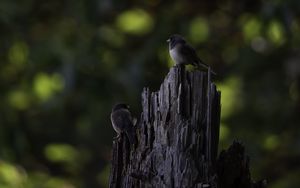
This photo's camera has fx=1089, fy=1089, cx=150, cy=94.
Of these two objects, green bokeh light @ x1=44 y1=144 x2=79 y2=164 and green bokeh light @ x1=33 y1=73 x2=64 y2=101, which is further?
green bokeh light @ x1=44 y1=144 x2=79 y2=164

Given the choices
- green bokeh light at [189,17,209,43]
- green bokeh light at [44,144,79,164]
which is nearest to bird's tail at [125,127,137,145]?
green bokeh light at [189,17,209,43]

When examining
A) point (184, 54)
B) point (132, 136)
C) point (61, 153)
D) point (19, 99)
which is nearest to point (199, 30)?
point (19, 99)

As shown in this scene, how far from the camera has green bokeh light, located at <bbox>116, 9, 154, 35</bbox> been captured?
17.2 meters

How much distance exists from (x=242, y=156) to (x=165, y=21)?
9.45 meters

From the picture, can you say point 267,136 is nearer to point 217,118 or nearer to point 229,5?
point 229,5

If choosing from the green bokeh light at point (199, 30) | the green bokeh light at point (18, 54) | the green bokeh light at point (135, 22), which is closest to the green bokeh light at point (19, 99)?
the green bokeh light at point (18, 54)

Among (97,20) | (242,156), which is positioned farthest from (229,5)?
(242,156)

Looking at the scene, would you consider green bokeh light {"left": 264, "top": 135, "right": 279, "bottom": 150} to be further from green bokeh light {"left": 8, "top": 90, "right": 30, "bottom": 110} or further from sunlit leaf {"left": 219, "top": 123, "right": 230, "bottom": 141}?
green bokeh light {"left": 8, "top": 90, "right": 30, "bottom": 110}

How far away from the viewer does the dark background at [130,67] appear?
15055mm

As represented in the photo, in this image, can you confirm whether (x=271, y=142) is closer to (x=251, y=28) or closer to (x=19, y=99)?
(x=251, y=28)

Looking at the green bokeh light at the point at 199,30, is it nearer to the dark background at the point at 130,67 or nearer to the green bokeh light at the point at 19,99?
the dark background at the point at 130,67

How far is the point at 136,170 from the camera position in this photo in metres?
6.23

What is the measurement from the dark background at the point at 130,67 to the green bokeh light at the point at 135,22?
0.07 ft

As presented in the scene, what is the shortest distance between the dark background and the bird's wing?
5.97 metres
